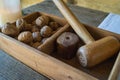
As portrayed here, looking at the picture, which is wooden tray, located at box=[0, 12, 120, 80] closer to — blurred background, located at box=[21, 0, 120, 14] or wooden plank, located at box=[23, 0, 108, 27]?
wooden plank, located at box=[23, 0, 108, 27]

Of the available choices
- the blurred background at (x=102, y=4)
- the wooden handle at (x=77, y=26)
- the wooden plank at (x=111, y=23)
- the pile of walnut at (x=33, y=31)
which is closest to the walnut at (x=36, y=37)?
the pile of walnut at (x=33, y=31)

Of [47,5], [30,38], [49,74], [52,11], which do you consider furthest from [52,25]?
[47,5]

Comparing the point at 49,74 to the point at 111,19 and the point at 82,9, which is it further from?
the point at 82,9

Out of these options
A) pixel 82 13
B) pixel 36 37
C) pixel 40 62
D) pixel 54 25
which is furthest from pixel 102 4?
pixel 40 62

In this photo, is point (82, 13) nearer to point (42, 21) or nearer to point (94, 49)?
point (42, 21)

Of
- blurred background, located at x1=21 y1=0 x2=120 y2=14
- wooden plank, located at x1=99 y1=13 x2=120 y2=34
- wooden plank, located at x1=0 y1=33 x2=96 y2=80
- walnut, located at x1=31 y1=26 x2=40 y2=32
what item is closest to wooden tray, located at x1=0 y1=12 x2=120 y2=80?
wooden plank, located at x1=0 y1=33 x2=96 y2=80

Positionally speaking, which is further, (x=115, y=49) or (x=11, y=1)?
(x=11, y=1)

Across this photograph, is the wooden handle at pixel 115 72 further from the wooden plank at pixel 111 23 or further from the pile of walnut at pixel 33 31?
the wooden plank at pixel 111 23
